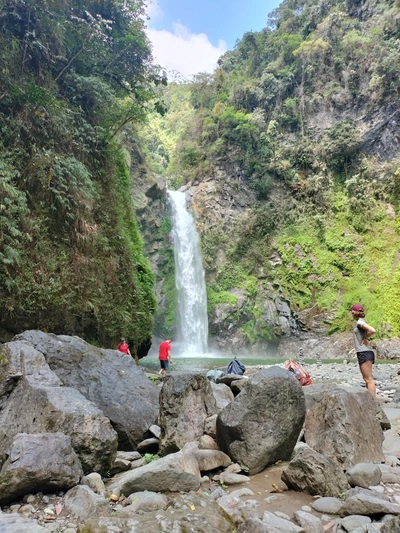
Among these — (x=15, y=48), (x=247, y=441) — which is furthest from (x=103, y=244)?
(x=247, y=441)

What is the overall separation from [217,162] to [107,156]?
18306mm

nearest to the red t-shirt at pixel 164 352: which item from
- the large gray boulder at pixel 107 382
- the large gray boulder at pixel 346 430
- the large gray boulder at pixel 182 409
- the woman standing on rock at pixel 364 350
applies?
the large gray boulder at pixel 107 382

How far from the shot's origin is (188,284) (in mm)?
26750

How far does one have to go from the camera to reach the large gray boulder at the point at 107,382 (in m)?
4.62

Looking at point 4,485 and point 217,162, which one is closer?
point 4,485

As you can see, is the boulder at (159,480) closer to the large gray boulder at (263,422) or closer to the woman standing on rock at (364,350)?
the large gray boulder at (263,422)

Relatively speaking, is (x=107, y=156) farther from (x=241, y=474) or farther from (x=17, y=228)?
(x=241, y=474)

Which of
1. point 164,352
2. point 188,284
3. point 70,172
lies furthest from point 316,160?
point 70,172

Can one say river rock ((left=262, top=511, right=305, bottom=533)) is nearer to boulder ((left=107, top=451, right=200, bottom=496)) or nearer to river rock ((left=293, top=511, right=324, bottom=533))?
river rock ((left=293, top=511, right=324, bottom=533))

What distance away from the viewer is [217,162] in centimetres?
3005

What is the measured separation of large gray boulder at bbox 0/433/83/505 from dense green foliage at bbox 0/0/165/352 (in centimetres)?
546

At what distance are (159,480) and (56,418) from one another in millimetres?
1067

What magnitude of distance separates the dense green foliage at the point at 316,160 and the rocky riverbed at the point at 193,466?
19.1 meters

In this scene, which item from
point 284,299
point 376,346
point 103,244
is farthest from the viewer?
point 284,299
